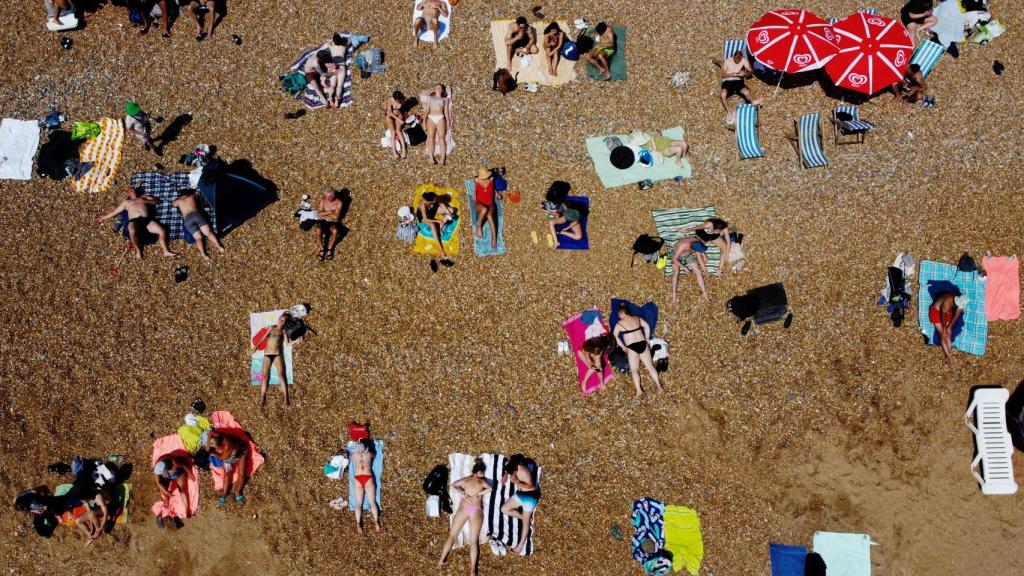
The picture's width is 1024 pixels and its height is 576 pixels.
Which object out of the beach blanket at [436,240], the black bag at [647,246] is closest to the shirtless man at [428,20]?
the beach blanket at [436,240]

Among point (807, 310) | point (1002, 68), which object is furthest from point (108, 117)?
point (1002, 68)

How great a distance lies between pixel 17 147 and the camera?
398 inches

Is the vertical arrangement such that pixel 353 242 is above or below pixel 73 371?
above

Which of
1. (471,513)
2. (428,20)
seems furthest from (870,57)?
(471,513)

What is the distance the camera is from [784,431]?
859 cm

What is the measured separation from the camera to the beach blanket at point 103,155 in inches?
388

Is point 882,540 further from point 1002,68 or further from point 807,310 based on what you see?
point 1002,68

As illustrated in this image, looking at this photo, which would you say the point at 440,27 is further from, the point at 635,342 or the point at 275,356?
the point at 635,342

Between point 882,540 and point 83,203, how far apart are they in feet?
43.8

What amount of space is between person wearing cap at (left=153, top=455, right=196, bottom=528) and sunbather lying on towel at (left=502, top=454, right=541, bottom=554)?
15.6 ft

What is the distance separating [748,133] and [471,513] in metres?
7.30

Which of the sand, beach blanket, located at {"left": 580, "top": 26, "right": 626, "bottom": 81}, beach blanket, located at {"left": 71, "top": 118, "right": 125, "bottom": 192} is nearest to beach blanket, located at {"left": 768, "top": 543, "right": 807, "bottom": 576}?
the sand

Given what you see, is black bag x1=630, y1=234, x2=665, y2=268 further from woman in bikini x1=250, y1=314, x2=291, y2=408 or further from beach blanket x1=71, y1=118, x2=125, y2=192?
beach blanket x1=71, y1=118, x2=125, y2=192

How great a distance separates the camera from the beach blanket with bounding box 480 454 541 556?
8.41 metres
